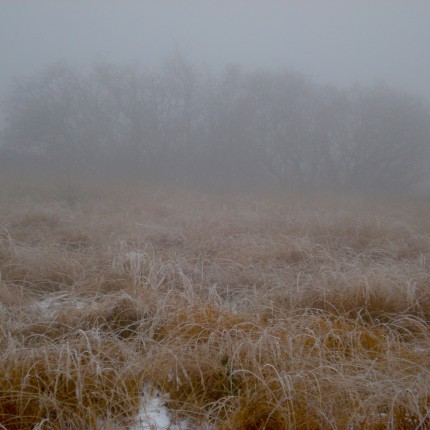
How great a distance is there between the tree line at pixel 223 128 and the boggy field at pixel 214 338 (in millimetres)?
11305

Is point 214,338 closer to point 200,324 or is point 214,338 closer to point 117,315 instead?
point 200,324

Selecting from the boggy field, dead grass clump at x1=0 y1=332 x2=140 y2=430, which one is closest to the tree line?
the boggy field

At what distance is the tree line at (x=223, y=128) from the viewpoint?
595 inches

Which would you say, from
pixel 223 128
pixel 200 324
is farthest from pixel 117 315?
pixel 223 128

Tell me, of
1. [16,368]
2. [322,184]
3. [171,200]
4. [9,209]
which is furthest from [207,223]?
[322,184]

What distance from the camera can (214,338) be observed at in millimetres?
2070

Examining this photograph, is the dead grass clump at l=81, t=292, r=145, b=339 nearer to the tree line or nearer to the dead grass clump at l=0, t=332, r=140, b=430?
the dead grass clump at l=0, t=332, r=140, b=430

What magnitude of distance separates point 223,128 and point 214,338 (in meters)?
14.7

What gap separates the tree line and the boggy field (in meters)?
11.3

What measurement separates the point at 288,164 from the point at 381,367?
1450 centimetres

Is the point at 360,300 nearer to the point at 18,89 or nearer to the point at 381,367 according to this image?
the point at 381,367

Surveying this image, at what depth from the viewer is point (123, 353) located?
6.38 ft

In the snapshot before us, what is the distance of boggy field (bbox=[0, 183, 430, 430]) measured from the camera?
1.56m

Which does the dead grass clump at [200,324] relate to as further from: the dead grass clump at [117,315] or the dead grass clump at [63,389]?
the dead grass clump at [63,389]
